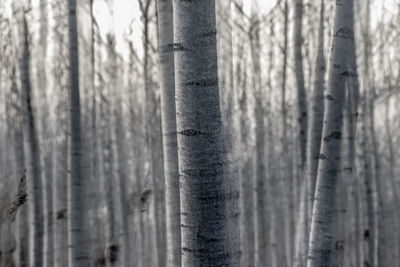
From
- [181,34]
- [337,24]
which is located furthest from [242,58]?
[181,34]

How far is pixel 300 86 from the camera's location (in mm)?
6996

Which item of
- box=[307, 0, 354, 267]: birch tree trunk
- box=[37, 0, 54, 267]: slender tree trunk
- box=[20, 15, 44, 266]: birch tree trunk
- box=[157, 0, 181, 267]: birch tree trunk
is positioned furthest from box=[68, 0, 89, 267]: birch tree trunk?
box=[37, 0, 54, 267]: slender tree trunk

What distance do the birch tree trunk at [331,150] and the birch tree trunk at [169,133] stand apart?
2.96 feet

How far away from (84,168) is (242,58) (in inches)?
335

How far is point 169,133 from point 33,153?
3.58 m

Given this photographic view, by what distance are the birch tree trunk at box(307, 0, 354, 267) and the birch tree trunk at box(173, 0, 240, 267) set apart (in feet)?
6.02

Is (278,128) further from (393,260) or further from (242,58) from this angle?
(242,58)

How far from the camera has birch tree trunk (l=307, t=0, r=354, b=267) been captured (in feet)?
12.3

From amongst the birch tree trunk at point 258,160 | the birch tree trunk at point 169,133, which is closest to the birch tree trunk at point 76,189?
the birch tree trunk at point 169,133

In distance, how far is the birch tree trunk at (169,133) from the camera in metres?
3.41

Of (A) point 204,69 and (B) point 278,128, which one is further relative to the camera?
(B) point 278,128

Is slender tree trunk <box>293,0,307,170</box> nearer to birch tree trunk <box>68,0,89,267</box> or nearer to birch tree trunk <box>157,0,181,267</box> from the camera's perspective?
birch tree trunk <box>68,0,89,267</box>

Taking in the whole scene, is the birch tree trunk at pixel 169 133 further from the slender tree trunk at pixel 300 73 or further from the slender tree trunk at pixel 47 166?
the slender tree trunk at pixel 47 166

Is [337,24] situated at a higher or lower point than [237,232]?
higher
